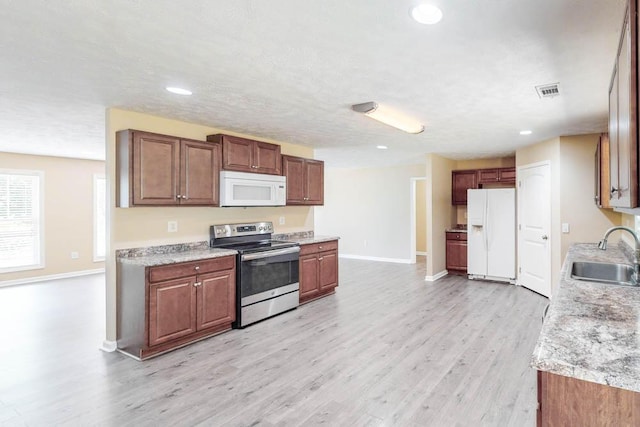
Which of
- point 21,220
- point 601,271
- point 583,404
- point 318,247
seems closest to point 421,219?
point 318,247

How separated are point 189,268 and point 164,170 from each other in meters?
0.99

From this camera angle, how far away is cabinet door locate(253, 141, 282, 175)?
Answer: 454cm

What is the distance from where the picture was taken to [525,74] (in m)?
2.58

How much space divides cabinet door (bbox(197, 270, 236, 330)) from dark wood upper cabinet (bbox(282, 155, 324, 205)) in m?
1.61

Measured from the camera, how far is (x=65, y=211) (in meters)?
6.88

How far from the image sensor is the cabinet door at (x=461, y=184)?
707 cm

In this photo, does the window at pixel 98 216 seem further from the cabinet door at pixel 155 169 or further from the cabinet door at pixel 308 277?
the cabinet door at pixel 308 277

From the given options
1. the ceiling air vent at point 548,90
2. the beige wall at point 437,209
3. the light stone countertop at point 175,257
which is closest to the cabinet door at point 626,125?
the ceiling air vent at point 548,90

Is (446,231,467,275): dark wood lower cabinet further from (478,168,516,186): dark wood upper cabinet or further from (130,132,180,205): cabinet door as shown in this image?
(130,132,180,205): cabinet door

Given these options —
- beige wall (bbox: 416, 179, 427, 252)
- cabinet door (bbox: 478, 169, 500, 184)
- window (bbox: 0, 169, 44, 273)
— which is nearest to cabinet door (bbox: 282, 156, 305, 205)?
cabinet door (bbox: 478, 169, 500, 184)

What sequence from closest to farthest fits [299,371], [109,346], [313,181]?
[299,371], [109,346], [313,181]

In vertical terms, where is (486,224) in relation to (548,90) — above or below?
below

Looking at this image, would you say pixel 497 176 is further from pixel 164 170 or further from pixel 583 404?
pixel 583 404

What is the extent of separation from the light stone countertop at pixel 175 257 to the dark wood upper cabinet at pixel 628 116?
3.21 metres
